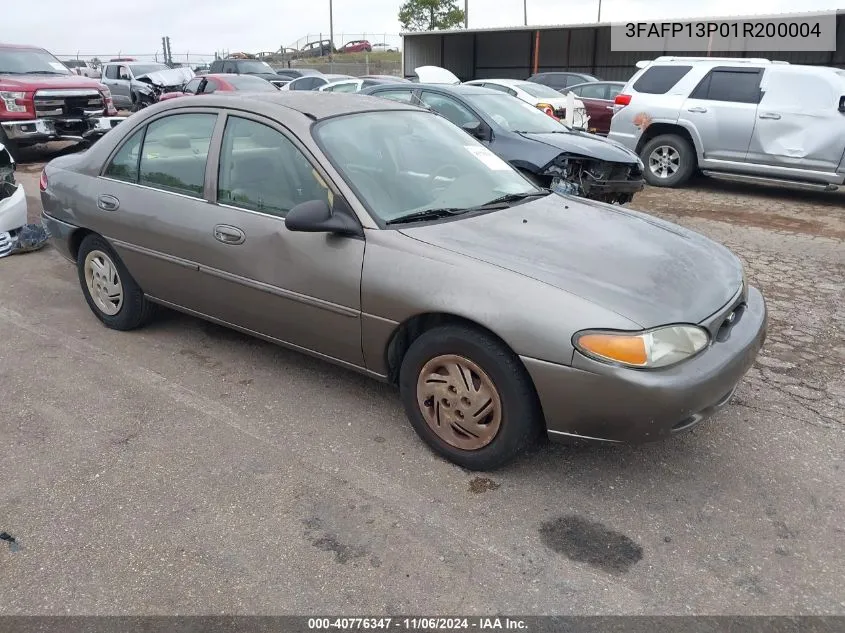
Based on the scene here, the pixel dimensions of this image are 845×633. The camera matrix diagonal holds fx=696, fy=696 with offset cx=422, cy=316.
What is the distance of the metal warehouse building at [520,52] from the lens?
26938mm

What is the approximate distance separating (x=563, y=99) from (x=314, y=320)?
10748 mm

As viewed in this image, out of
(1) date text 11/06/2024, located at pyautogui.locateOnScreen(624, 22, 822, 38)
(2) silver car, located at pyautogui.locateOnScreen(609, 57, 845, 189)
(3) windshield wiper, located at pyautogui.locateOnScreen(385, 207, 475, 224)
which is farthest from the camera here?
(1) date text 11/06/2024, located at pyautogui.locateOnScreen(624, 22, 822, 38)

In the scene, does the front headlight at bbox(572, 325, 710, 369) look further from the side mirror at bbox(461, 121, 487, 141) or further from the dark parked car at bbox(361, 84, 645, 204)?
the side mirror at bbox(461, 121, 487, 141)

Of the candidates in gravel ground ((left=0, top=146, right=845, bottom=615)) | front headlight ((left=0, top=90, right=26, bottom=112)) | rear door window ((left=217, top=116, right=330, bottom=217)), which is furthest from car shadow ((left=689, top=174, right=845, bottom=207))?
front headlight ((left=0, top=90, right=26, bottom=112))

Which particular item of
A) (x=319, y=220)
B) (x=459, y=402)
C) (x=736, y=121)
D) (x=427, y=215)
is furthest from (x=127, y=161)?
(x=736, y=121)

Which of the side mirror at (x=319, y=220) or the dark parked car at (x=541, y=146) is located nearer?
the side mirror at (x=319, y=220)

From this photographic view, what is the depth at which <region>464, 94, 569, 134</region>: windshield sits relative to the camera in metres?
7.89

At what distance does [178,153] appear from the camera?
13.2ft

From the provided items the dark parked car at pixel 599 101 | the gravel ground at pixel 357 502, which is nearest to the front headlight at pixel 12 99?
the gravel ground at pixel 357 502

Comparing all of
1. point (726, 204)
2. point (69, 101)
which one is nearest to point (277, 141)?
point (726, 204)

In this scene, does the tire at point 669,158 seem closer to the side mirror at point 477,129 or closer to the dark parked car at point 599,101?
the side mirror at point 477,129

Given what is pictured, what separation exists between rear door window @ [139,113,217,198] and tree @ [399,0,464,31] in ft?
181

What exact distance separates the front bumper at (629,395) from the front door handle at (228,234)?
1.69m

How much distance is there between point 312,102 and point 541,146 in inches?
161
